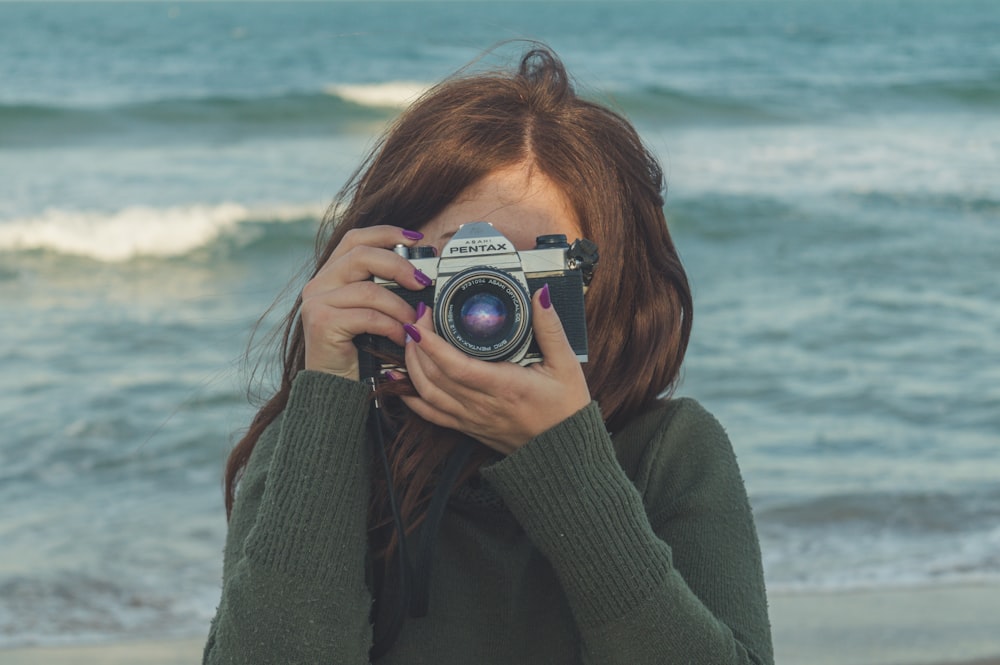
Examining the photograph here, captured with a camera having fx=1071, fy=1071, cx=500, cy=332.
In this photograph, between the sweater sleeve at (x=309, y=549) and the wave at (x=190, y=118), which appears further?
the wave at (x=190, y=118)

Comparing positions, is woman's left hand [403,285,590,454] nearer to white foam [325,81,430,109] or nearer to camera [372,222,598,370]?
camera [372,222,598,370]

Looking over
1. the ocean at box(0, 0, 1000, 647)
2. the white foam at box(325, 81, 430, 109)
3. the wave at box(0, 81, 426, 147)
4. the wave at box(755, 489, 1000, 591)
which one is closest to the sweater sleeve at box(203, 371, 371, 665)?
the ocean at box(0, 0, 1000, 647)

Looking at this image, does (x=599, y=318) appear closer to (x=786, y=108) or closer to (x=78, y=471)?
(x=78, y=471)

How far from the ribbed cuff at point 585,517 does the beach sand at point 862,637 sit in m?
1.34

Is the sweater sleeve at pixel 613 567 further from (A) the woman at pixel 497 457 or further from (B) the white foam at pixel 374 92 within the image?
(B) the white foam at pixel 374 92

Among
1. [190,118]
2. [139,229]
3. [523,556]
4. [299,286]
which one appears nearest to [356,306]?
[523,556]

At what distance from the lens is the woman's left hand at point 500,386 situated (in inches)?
36.2

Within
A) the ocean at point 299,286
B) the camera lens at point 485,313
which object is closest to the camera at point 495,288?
the camera lens at point 485,313

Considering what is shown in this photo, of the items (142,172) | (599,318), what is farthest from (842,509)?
(142,172)

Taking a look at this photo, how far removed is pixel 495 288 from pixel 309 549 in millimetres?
281

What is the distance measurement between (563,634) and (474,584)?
0.10m

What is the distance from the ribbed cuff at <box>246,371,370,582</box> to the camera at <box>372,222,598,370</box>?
0.06 m

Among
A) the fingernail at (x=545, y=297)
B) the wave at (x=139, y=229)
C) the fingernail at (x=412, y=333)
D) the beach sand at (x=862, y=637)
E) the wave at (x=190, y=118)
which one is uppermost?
the wave at (x=190, y=118)

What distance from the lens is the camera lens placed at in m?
0.94
